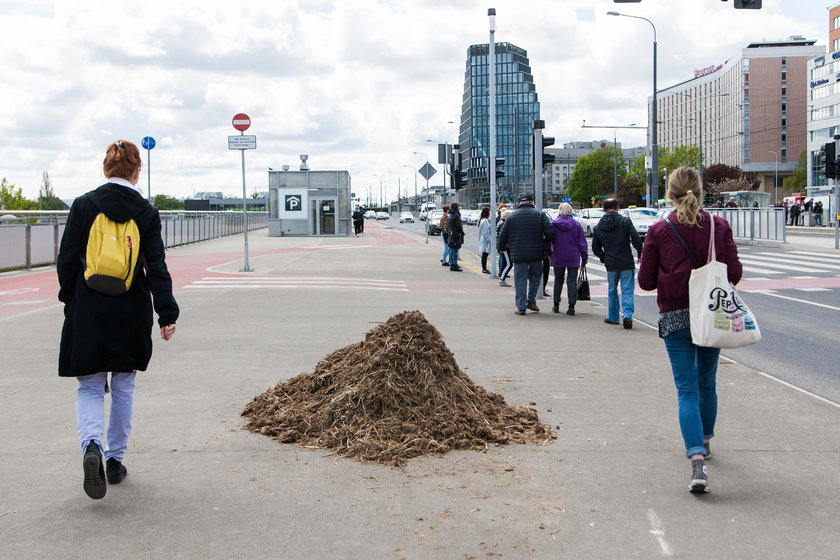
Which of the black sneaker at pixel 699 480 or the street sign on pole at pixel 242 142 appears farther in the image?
the street sign on pole at pixel 242 142

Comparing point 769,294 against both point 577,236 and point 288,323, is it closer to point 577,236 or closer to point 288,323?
point 577,236

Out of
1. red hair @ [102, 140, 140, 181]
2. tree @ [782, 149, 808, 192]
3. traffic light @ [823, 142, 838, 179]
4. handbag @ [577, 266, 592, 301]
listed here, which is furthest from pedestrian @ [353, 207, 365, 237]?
tree @ [782, 149, 808, 192]

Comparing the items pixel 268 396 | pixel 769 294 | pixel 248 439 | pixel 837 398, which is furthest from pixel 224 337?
pixel 769 294

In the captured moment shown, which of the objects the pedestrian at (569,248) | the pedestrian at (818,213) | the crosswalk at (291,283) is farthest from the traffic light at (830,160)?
the pedestrian at (818,213)

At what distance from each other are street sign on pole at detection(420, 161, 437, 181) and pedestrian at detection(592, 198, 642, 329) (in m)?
25.6

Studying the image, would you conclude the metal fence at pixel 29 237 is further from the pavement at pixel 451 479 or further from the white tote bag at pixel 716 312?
the white tote bag at pixel 716 312

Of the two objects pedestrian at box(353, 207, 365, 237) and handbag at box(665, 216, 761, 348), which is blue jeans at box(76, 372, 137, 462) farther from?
pedestrian at box(353, 207, 365, 237)

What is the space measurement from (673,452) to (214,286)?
13294 millimetres

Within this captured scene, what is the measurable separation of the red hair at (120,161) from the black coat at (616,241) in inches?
296

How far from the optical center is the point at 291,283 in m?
18.3

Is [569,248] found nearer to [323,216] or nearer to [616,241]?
[616,241]

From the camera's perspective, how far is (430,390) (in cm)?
582

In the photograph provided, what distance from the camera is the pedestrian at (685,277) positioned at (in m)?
4.88

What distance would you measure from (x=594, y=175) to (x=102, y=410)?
482ft
